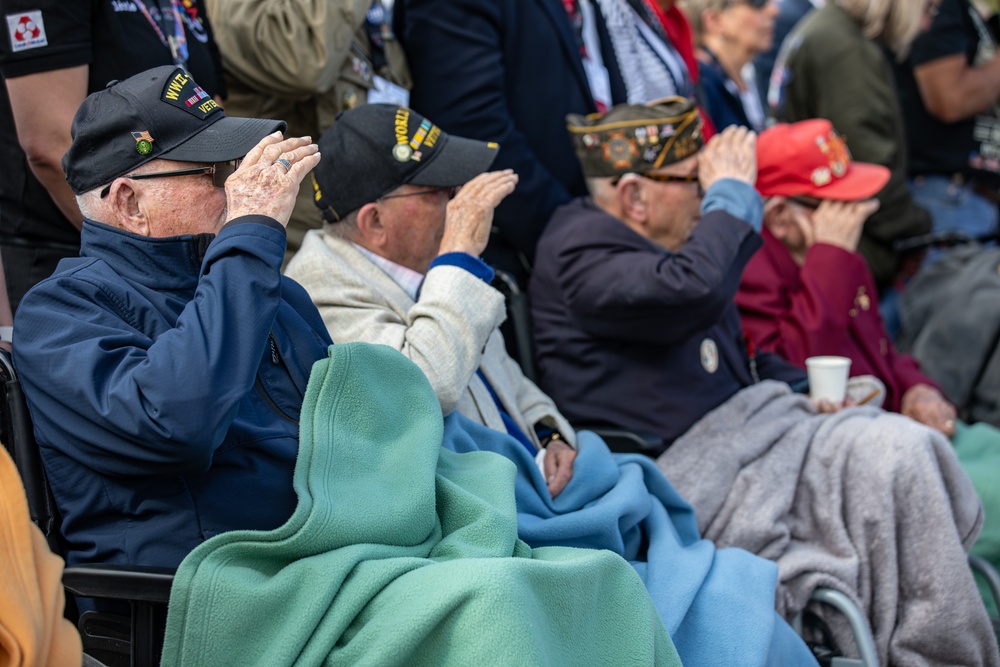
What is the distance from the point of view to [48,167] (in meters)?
2.86

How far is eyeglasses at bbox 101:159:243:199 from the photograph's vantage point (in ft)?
7.51

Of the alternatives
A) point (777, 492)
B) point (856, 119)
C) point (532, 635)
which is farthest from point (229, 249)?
point (856, 119)

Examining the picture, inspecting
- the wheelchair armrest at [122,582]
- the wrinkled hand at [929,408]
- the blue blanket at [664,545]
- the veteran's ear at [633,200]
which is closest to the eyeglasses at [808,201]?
the wrinkled hand at [929,408]

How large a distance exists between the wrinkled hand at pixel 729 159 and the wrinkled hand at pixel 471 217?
111 cm

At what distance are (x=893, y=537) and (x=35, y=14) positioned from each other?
249 centimetres

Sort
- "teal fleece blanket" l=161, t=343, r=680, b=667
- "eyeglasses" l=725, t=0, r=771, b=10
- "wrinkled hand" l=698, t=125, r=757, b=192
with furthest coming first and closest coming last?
"eyeglasses" l=725, t=0, r=771, b=10, "wrinkled hand" l=698, t=125, r=757, b=192, "teal fleece blanket" l=161, t=343, r=680, b=667

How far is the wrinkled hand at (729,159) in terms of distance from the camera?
149 inches

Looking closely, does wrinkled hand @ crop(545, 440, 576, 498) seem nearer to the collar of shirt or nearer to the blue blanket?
the blue blanket

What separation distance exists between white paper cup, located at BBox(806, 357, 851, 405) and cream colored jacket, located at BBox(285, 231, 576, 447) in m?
1.15

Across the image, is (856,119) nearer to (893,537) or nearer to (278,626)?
(893,537)

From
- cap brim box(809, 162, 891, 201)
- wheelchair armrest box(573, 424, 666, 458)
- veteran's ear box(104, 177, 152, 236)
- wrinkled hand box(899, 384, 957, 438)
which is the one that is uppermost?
veteran's ear box(104, 177, 152, 236)

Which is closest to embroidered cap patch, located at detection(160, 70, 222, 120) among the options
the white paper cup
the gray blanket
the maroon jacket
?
the gray blanket

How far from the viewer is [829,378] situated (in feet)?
12.0

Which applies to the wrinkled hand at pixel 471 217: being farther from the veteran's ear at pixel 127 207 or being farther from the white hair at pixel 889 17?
the white hair at pixel 889 17
